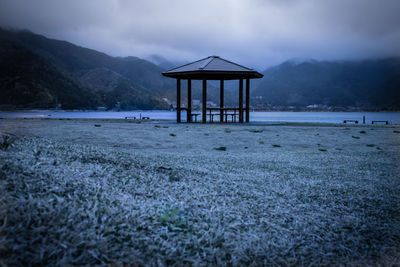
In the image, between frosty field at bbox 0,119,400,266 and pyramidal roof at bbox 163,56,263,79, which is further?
pyramidal roof at bbox 163,56,263,79

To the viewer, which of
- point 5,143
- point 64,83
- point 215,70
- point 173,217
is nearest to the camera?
point 173,217

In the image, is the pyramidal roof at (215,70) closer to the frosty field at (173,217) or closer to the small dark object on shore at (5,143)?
the frosty field at (173,217)

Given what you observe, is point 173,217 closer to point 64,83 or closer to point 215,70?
point 215,70

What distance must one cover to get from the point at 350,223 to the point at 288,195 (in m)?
0.72

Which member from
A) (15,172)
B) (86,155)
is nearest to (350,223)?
(15,172)

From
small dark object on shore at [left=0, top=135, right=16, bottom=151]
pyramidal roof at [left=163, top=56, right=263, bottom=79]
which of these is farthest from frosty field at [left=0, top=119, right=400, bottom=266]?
pyramidal roof at [left=163, top=56, right=263, bottom=79]

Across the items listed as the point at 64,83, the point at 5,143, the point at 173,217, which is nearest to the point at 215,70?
the point at 5,143

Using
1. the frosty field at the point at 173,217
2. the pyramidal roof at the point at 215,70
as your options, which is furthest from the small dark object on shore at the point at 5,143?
the pyramidal roof at the point at 215,70

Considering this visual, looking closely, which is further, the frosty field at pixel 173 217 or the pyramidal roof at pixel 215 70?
the pyramidal roof at pixel 215 70

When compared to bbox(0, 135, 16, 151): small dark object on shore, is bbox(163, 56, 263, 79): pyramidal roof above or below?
above

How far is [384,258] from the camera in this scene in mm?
1822

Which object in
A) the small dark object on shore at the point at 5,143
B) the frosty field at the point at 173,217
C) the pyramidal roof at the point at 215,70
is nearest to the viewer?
the frosty field at the point at 173,217

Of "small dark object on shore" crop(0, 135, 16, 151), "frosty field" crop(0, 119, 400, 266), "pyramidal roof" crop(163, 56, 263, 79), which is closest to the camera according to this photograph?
"frosty field" crop(0, 119, 400, 266)

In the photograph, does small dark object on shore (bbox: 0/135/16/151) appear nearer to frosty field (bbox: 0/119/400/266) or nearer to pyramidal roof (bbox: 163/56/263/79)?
frosty field (bbox: 0/119/400/266)
